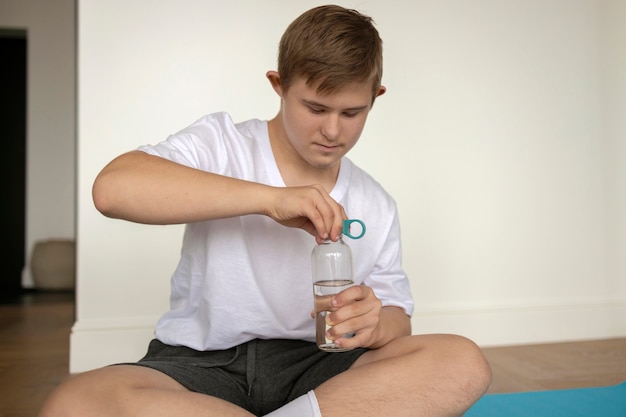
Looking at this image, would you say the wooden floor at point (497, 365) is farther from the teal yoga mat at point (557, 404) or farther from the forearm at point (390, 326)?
the forearm at point (390, 326)

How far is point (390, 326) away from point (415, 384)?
168 mm

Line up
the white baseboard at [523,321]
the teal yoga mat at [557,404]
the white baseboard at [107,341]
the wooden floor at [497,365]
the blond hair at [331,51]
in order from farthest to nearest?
the white baseboard at [523,321] → the white baseboard at [107,341] → the wooden floor at [497,365] → the teal yoga mat at [557,404] → the blond hair at [331,51]

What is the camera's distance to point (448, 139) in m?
2.62

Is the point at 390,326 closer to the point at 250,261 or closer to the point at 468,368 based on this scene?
the point at 468,368

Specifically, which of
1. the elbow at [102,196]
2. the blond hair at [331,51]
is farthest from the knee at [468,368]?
the elbow at [102,196]

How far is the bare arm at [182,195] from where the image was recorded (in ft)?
3.44

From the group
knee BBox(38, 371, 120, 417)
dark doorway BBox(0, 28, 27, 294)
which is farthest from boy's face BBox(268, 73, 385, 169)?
dark doorway BBox(0, 28, 27, 294)

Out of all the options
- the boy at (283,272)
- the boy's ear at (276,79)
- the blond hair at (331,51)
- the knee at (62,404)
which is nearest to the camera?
the knee at (62,404)

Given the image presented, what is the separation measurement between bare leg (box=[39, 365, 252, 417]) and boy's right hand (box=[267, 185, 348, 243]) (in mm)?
310

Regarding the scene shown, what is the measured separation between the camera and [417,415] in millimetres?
1064

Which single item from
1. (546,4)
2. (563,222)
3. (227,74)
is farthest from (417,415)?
(546,4)

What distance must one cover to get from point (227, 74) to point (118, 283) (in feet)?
2.84

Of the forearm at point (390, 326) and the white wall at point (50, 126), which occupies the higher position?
the white wall at point (50, 126)

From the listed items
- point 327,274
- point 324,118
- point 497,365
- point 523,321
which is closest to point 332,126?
point 324,118
